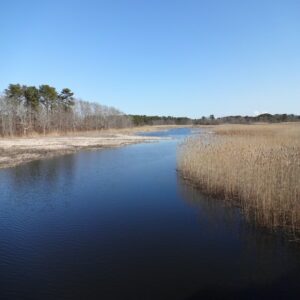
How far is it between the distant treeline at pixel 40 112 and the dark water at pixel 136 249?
40.6m

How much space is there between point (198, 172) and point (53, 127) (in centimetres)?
4929

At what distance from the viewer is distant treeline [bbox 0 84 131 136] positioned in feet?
166

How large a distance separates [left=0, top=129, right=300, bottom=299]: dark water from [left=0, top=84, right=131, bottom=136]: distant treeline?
40597mm

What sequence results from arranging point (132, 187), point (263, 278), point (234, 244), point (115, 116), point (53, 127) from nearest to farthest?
point (263, 278) < point (234, 244) < point (132, 187) < point (53, 127) < point (115, 116)

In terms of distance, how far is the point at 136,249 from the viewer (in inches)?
291

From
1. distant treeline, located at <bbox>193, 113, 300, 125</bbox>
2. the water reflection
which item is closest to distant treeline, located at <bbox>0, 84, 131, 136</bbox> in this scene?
the water reflection

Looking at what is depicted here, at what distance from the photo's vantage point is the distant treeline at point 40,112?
166ft

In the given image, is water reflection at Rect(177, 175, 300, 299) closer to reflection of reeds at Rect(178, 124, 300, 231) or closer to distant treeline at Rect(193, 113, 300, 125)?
reflection of reeds at Rect(178, 124, 300, 231)

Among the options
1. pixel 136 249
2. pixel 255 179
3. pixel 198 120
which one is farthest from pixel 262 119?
pixel 136 249

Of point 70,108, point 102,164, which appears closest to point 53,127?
point 70,108

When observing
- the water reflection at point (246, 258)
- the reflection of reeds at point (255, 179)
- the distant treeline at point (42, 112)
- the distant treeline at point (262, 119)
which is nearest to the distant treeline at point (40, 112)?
the distant treeline at point (42, 112)

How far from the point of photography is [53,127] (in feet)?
196

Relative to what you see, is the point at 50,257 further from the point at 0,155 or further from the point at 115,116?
the point at 115,116

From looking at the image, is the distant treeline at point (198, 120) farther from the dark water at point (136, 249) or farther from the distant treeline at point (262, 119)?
the dark water at point (136, 249)
